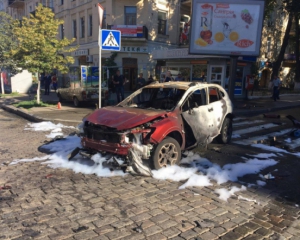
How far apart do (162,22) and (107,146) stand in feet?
71.5

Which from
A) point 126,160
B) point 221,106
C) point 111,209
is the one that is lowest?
point 111,209

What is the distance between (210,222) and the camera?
3.63 m

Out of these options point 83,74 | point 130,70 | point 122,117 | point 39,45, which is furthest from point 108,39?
point 130,70

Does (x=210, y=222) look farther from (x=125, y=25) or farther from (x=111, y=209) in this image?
(x=125, y=25)

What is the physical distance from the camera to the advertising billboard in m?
12.2

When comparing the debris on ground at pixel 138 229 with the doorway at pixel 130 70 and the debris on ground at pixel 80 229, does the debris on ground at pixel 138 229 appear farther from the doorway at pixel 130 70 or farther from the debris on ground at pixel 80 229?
the doorway at pixel 130 70

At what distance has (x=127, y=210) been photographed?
389 cm

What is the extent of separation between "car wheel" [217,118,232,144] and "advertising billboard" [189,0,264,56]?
6.06m

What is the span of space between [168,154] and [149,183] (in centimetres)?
75

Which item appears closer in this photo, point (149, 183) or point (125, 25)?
point (149, 183)

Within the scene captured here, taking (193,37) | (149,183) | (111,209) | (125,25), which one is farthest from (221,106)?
(125,25)

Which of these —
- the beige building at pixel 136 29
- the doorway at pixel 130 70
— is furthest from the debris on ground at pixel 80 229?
the doorway at pixel 130 70

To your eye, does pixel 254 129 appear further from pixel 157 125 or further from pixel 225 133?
pixel 157 125

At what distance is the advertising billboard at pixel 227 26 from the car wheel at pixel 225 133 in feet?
19.9
